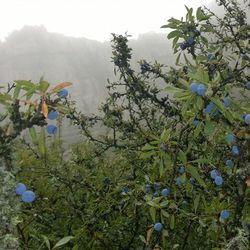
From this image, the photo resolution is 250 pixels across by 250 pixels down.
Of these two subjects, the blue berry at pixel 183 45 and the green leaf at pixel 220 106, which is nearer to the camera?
the green leaf at pixel 220 106

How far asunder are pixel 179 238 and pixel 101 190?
1.09 meters

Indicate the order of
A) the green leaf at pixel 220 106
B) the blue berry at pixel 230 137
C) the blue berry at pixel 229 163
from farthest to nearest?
the blue berry at pixel 229 163
the blue berry at pixel 230 137
the green leaf at pixel 220 106

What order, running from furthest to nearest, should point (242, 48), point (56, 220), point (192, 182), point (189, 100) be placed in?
1. point (56, 220)
2. point (242, 48)
3. point (192, 182)
4. point (189, 100)

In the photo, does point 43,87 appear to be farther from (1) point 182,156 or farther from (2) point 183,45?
(2) point 183,45

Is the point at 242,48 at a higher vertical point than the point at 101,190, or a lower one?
higher

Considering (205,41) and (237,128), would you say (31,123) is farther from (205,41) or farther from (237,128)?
(205,41)

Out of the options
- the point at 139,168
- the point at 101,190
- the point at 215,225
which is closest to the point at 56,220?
the point at 101,190

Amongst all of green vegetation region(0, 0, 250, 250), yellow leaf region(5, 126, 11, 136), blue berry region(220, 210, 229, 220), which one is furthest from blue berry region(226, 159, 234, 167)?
yellow leaf region(5, 126, 11, 136)

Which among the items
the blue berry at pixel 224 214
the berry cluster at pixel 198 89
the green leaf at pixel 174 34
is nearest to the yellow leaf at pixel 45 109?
the berry cluster at pixel 198 89

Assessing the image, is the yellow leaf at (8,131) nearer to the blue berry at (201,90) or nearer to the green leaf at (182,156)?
the blue berry at (201,90)

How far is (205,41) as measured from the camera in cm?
340

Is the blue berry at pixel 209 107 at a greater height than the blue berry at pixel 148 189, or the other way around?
the blue berry at pixel 209 107

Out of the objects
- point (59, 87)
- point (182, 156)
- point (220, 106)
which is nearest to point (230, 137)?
point (182, 156)

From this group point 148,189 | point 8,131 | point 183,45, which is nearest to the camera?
point 8,131
